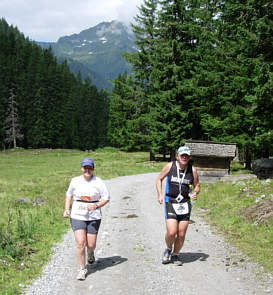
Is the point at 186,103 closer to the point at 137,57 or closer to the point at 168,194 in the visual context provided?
the point at 137,57

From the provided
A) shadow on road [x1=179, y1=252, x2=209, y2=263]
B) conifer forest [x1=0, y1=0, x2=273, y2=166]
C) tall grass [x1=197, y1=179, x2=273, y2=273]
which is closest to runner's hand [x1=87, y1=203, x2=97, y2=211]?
shadow on road [x1=179, y1=252, x2=209, y2=263]

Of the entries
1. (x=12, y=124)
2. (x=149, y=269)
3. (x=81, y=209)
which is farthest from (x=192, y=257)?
→ (x=12, y=124)

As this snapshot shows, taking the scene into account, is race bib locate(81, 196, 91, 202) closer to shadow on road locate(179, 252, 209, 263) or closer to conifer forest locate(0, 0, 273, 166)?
shadow on road locate(179, 252, 209, 263)

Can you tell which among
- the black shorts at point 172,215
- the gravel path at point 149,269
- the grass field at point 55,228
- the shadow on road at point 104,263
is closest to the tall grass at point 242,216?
the grass field at point 55,228

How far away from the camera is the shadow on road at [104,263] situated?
7.03 meters

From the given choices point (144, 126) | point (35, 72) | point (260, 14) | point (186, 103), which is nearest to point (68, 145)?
point (35, 72)

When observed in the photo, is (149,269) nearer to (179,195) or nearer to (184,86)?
(179,195)

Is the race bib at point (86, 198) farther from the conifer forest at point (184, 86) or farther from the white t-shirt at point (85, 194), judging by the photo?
the conifer forest at point (184, 86)

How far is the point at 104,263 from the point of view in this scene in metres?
7.40

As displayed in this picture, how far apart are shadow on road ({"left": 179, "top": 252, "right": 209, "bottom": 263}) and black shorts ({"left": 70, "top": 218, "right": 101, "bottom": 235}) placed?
2.19 metres

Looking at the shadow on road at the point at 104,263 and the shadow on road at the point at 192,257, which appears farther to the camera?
the shadow on road at the point at 192,257

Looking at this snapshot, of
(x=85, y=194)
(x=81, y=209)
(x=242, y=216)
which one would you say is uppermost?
(x=85, y=194)

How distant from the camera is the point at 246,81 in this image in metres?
21.8

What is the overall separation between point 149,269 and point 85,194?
196 cm
